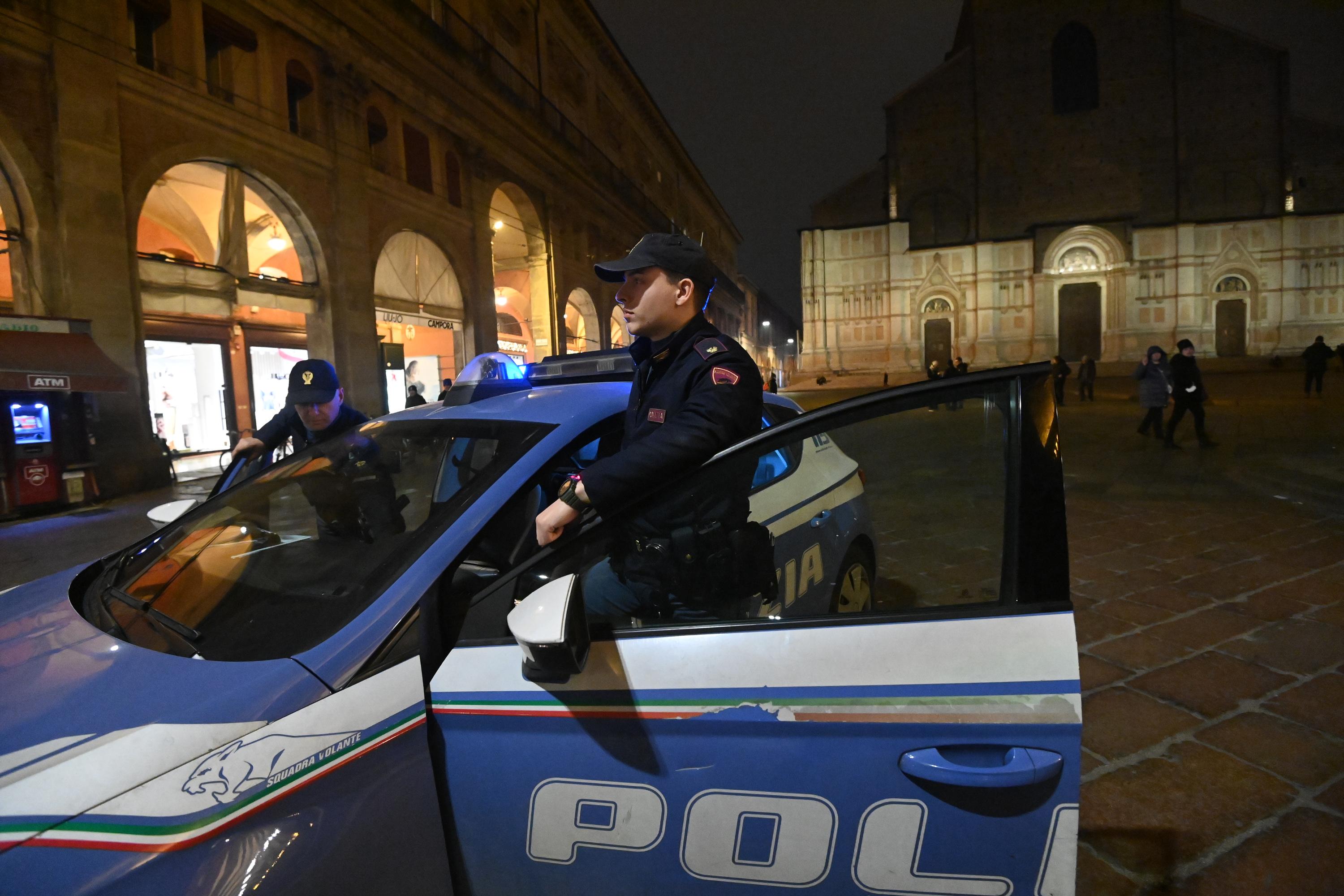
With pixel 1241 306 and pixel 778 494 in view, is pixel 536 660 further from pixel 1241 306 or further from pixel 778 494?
pixel 1241 306

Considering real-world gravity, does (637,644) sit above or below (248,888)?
above

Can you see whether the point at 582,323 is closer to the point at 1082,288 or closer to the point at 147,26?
the point at 147,26

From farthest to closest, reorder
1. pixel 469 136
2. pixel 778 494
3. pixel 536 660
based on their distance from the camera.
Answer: pixel 469 136
pixel 778 494
pixel 536 660

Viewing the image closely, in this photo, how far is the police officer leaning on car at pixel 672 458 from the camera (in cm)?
144

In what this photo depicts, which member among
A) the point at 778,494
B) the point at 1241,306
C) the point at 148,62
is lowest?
the point at 778,494

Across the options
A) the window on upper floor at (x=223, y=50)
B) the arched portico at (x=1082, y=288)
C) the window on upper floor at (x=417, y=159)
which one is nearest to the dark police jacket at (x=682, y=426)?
the window on upper floor at (x=223, y=50)

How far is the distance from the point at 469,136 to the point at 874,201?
2702cm

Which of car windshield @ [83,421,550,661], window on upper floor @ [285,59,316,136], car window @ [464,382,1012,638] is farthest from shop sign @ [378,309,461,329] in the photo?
car window @ [464,382,1012,638]

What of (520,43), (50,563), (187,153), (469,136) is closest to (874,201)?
(520,43)

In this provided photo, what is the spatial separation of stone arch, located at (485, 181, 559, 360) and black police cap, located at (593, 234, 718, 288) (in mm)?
19692

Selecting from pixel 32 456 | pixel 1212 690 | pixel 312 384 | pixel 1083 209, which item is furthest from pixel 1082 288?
pixel 32 456

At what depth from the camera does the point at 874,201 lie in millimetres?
38312

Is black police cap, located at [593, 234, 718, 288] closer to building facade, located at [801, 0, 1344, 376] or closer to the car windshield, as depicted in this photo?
the car windshield

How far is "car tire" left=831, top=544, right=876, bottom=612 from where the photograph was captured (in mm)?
2391
